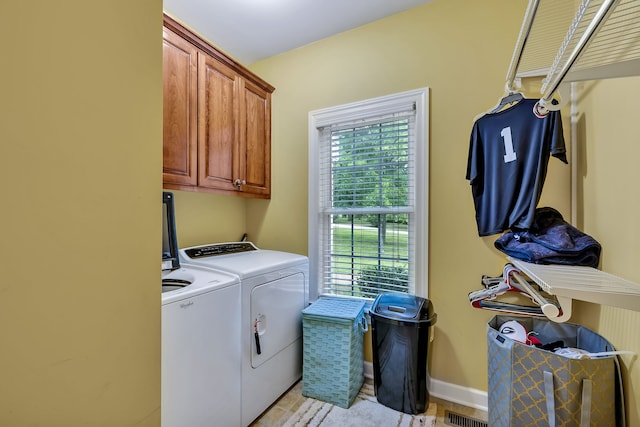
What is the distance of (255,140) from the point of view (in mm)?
2408

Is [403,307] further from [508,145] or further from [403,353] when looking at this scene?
[508,145]

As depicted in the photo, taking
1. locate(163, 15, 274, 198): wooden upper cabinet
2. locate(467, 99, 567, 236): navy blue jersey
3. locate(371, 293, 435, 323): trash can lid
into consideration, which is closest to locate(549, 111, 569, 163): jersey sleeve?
locate(467, 99, 567, 236): navy blue jersey

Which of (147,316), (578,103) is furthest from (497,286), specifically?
(147,316)

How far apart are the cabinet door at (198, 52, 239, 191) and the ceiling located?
43cm

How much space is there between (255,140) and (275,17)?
37.2 inches

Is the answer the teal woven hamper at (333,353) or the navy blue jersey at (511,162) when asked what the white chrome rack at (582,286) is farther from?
the teal woven hamper at (333,353)

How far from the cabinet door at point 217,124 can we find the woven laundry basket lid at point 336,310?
1.12m

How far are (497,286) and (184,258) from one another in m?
2.01

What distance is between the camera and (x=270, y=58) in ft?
8.70

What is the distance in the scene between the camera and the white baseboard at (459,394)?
184 centimetres

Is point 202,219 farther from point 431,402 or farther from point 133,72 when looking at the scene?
point 431,402

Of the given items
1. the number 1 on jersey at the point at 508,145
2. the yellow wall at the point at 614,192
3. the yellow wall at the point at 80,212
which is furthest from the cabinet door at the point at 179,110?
the yellow wall at the point at 614,192

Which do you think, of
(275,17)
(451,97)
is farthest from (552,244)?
(275,17)

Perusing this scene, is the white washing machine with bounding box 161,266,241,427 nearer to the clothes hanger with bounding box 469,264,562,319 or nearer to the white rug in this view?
the white rug
